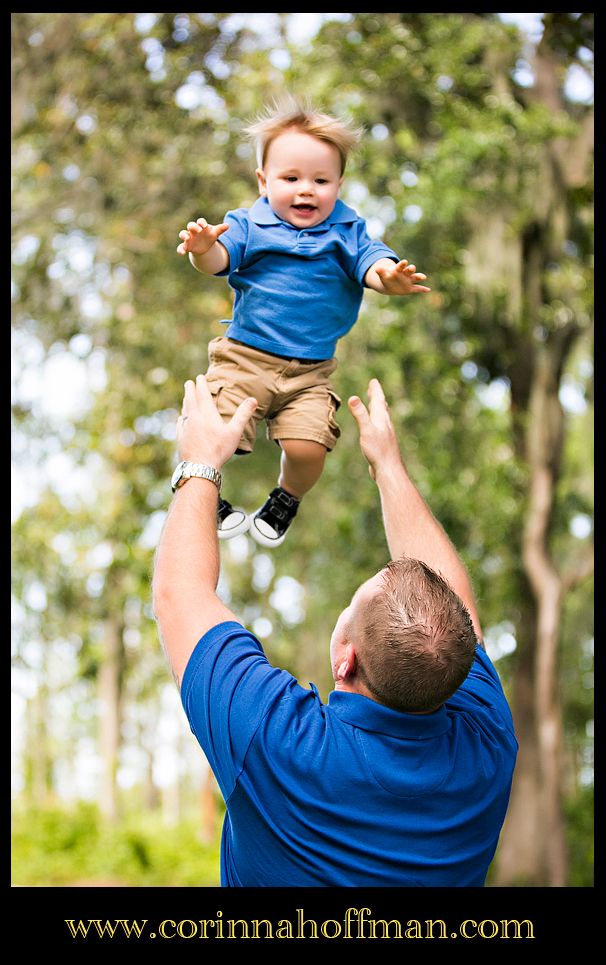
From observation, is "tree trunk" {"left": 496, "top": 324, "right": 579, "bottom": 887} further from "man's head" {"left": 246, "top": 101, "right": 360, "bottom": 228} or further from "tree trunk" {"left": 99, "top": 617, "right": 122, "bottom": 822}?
"man's head" {"left": 246, "top": 101, "right": 360, "bottom": 228}

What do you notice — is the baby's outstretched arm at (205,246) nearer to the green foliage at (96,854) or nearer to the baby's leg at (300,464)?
the baby's leg at (300,464)

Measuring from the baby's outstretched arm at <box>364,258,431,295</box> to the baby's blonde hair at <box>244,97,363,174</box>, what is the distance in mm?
301

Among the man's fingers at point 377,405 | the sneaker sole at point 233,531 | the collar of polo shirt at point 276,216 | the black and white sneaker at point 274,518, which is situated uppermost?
the collar of polo shirt at point 276,216

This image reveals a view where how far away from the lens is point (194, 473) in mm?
2381

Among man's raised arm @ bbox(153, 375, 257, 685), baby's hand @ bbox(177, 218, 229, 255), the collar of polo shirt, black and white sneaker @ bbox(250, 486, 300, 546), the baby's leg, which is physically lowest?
man's raised arm @ bbox(153, 375, 257, 685)

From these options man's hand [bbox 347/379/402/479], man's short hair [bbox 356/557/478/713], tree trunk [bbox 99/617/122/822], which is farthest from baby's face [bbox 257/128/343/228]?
tree trunk [bbox 99/617/122/822]

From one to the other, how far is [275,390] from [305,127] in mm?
658

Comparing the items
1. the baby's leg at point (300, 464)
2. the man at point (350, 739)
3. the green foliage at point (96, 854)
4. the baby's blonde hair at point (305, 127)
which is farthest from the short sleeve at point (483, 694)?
the green foliage at point (96, 854)

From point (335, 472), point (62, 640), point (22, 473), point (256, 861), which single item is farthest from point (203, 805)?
point (256, 861)

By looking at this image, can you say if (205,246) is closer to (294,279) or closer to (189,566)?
(294,279)

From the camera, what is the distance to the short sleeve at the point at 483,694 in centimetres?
235

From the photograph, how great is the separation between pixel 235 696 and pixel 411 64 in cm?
721

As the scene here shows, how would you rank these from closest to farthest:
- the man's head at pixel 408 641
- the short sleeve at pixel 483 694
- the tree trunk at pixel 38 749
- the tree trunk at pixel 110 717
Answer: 1. the man's head at pixel 408 641
2. the short sleeve at pixel 483 694
3. the tree trunk at pixel 110 717
4. the tree trunk at pixel 38 749

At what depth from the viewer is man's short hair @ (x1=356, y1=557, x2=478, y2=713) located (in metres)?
2.08
